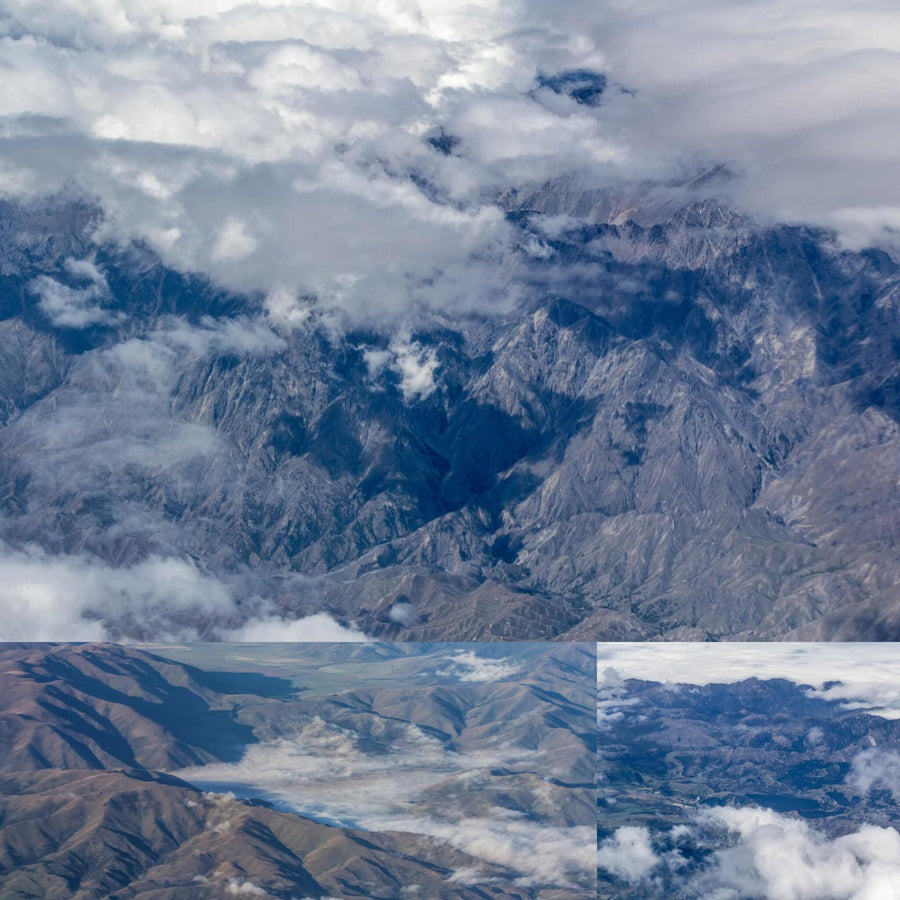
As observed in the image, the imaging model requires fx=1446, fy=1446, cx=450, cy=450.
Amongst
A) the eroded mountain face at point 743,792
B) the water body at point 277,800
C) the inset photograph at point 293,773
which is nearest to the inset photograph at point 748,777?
the eroded mountain face at point 743,792

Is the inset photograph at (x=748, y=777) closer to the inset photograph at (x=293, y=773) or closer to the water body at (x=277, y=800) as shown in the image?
the inset photograph at (x=293, y=773)


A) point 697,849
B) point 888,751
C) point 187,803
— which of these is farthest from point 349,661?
point 888,751

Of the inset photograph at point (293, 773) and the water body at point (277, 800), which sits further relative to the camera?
the water body at point (277, 800)

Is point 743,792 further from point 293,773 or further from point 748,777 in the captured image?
point 293,773

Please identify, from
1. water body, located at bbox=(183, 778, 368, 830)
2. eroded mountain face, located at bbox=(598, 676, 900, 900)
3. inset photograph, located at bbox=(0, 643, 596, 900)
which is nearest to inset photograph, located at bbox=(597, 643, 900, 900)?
eroded mountain face, located at bbox=(598, 676, 900, 900)

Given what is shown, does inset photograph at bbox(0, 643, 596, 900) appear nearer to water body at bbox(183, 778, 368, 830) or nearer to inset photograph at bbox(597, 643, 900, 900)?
water body at bbox(183, 778, 368, 830)
